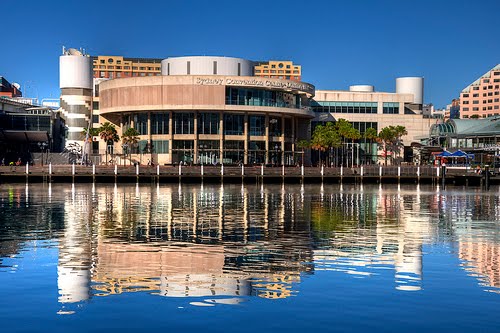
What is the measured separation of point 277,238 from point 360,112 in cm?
12227

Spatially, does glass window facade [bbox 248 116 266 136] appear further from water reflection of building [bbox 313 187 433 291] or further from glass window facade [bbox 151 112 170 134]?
water reflection of building [bbox 313 187 433 291]

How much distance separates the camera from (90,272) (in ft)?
76.1

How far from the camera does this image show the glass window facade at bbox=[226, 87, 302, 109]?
127m

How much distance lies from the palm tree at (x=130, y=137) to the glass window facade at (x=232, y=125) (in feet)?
56.1

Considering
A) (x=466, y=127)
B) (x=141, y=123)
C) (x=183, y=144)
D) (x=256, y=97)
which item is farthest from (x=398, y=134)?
(x=141, y=123)

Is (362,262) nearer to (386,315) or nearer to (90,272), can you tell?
(386,315)

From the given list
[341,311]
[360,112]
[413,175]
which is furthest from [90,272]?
[360,112]

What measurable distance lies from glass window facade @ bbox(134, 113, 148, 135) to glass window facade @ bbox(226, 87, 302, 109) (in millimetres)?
17046

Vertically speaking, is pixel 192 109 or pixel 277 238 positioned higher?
pixel 192 109

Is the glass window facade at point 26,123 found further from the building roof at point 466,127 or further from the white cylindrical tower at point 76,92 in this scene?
the building roof at point 466,127

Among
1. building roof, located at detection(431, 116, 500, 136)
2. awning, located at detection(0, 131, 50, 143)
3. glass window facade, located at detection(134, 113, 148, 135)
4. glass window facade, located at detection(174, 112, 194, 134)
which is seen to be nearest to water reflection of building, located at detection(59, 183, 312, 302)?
glass window facade, located at detection(174, 112, 194, 134)

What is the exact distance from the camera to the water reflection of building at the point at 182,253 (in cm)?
2095

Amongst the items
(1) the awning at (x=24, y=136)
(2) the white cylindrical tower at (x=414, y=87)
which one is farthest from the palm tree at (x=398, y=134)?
(1) the awning at (x=24, y=136)

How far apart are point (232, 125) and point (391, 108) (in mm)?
43596
